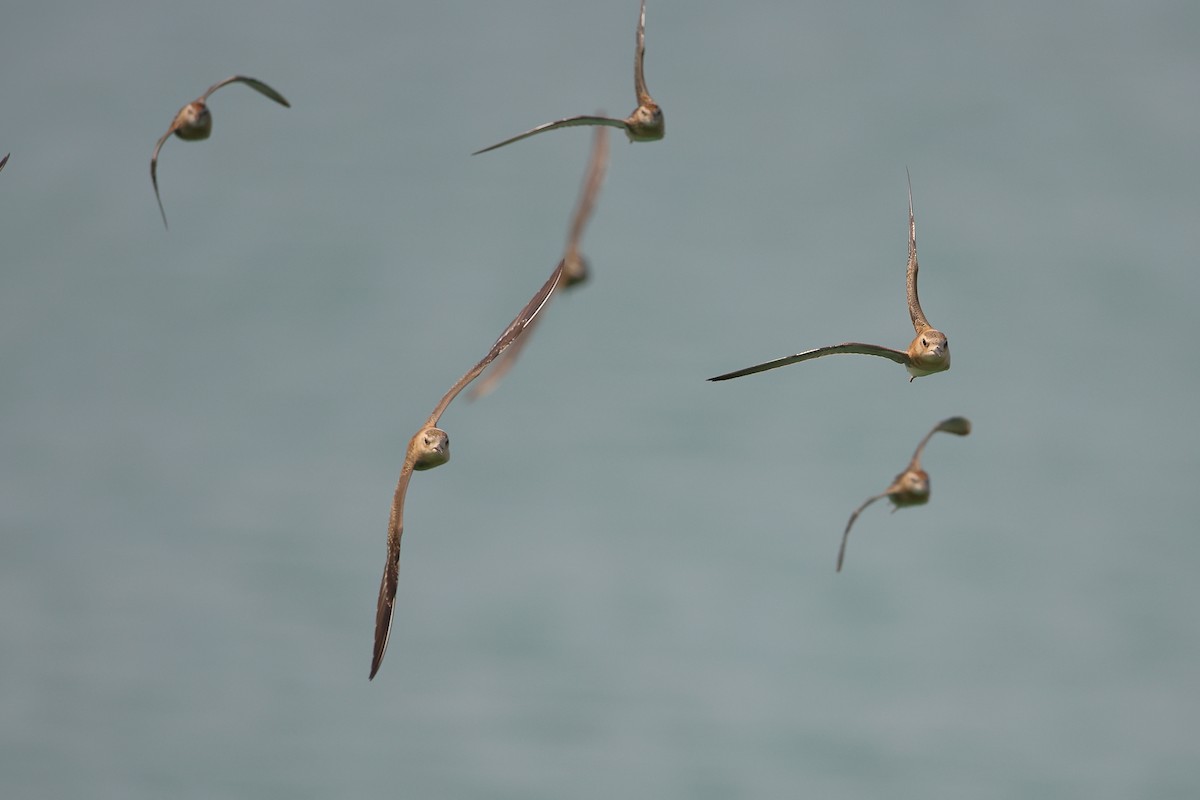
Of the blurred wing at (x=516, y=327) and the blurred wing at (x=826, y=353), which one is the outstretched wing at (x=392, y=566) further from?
the blurred wing at (x=826, y=353)

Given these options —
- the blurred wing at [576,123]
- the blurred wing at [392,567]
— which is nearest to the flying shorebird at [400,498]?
the blurred wing at [392,567]

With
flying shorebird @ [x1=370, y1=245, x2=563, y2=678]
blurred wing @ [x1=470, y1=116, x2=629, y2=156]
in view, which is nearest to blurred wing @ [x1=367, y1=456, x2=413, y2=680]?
flying shorebird @ [x1=370, y1=245, x2=563, y2=678]

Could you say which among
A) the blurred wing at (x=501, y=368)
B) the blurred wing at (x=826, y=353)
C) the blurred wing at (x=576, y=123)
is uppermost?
the blurred wing at (x=576, y=123)

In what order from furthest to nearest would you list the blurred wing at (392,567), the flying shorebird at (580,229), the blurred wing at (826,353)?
the flying shorebird at (580,229), the blurred wing at (392,567), the blurred wing at (826,353)

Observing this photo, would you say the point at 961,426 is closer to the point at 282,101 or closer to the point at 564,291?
the point at 282,101

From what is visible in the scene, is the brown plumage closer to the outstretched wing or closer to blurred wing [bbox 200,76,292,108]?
the outstretched wing

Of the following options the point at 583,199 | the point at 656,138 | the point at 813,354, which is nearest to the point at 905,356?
the point at 813,354

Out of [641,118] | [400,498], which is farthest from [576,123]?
[400,498]

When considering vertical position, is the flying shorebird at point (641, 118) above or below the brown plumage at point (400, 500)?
above

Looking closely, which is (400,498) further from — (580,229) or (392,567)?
(580,229)
